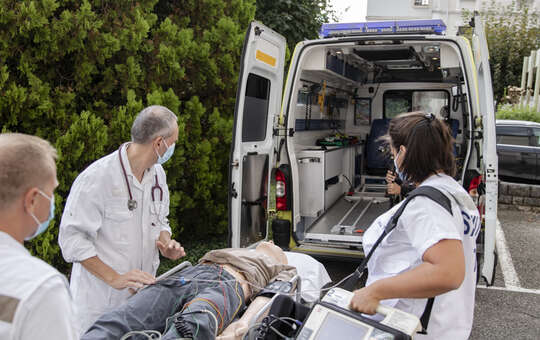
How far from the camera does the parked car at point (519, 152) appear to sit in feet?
30.8

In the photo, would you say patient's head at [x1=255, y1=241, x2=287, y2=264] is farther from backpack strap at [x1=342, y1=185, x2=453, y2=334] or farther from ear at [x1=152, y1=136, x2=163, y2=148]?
backpack strap at [x1=342, y1=185, x2=453, y2=334]

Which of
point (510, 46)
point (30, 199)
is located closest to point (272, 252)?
point (30, 199)

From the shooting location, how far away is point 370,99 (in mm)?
8305

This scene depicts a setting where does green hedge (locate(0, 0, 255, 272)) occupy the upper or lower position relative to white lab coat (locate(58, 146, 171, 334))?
upper

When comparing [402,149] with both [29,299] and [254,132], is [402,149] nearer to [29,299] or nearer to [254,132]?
[29,299]

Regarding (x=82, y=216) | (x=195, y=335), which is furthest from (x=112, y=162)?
(x=195, y=335)

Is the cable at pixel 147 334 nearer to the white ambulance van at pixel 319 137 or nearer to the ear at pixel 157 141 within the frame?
the ear at pixel 157 141

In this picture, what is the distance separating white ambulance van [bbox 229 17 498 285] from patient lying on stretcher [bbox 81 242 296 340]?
3.25 ft

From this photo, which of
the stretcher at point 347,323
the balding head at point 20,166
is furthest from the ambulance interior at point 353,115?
the balding head at point 20,166

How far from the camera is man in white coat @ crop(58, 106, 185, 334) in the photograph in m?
2.44

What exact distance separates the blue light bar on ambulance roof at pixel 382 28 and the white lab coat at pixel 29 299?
435 centimetres

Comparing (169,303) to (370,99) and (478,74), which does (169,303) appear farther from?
(370,99)

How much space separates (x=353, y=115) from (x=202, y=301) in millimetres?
6492

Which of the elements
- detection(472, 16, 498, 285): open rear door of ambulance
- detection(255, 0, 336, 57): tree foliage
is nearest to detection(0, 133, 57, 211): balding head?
detection(472, 16, 498, 285): open rear door of ambulance
